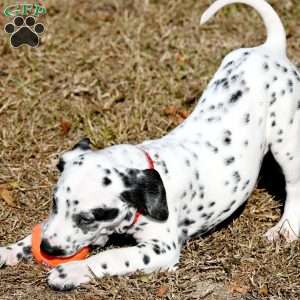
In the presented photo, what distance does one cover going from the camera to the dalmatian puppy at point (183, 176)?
220 inches

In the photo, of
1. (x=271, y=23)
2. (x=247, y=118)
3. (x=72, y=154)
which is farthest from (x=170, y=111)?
(x=72, y=154)

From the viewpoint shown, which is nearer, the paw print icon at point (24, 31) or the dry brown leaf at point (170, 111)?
the dry brown leaf at point (170, 111)

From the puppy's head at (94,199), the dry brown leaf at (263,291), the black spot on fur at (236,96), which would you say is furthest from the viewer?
the black spot on fur at (236,96)

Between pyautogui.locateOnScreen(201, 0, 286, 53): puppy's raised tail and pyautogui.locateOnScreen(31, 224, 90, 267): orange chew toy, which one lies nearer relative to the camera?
pyautogui.locateOnScreen(31, 224, 90, 267): orange chew toy

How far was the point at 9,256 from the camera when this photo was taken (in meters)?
6.13

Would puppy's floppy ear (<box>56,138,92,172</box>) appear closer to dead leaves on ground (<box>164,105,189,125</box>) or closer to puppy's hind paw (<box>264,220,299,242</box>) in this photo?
puppy's hind paw (<box>264,220,299,242</box>)

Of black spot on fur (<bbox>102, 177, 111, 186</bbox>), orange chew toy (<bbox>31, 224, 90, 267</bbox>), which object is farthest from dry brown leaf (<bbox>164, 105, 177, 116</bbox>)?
black spot on fur (<bbox>102, 177, 111, 186</bbox>)

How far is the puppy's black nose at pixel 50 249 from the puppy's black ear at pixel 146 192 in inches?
21.9

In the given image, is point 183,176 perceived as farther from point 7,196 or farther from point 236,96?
point 7,196

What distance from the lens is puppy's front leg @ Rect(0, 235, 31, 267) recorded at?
6.11 meters

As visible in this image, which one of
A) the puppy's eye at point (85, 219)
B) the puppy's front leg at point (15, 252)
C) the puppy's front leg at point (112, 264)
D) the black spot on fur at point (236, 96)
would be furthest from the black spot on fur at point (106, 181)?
the black spot on fur at point (236, 96)

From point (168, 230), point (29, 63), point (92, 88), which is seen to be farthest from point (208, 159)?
point (29, 63)

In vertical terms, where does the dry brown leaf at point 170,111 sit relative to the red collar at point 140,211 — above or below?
below
